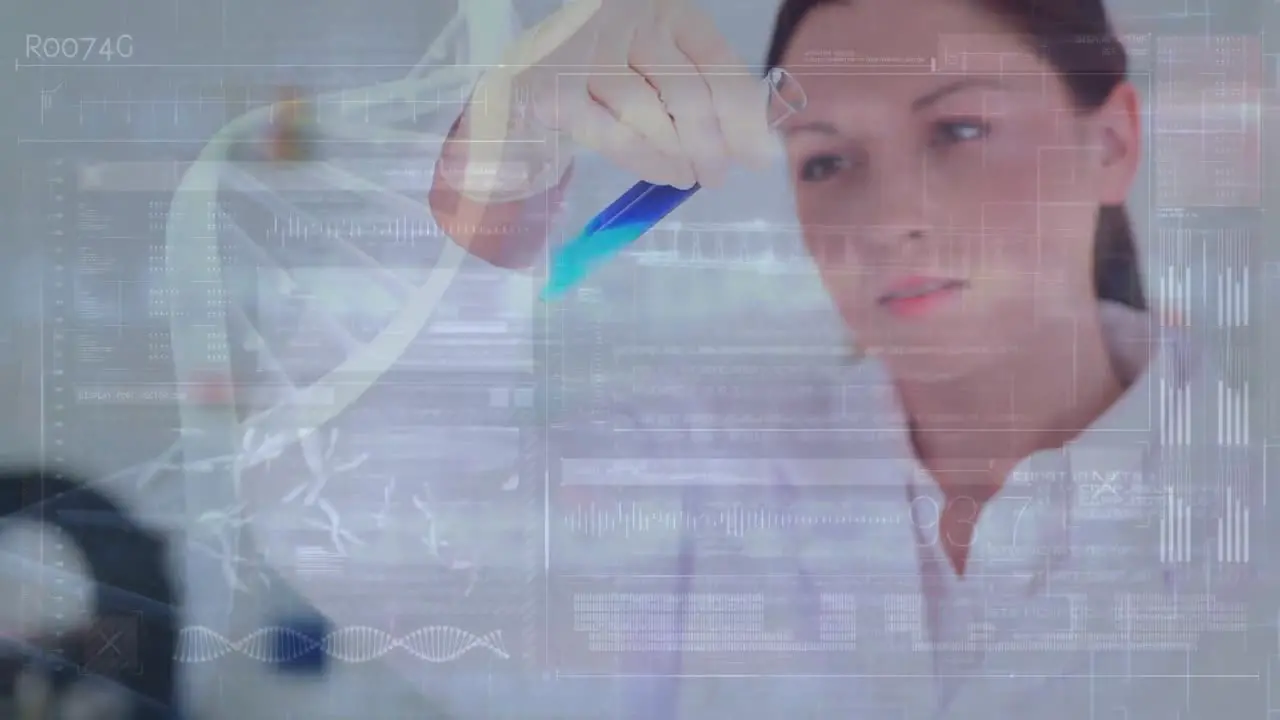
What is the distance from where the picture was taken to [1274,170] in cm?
182

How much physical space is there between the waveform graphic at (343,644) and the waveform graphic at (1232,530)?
4.03 feet

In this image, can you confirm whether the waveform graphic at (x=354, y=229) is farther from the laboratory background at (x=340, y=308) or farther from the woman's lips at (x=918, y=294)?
the woman's lips at (x=918, y=294)

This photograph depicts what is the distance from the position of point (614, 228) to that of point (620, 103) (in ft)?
0.69

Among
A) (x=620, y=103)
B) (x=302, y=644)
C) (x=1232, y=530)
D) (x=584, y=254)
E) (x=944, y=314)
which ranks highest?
(x=620, y=103)

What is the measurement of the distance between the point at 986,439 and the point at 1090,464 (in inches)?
7.2

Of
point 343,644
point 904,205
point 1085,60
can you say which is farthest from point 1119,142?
point 343,644

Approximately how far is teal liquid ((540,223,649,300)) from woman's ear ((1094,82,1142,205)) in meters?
0.78

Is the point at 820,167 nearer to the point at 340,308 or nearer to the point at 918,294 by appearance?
the point at 918,294

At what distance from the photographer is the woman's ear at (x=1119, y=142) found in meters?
1.80

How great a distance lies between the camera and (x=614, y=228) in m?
1.80

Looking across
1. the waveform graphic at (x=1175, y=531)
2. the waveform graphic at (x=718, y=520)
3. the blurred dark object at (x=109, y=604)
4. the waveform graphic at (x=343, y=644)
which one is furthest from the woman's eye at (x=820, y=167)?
the blurred dark object at (x=109, y=604)

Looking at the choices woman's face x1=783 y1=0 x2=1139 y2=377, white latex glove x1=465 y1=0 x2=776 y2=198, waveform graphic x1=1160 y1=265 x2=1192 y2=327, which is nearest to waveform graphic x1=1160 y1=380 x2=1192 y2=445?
waveform graphic x1=1160 y1=265 x2=1192 y2=327

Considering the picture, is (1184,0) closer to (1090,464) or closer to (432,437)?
(1090,464)

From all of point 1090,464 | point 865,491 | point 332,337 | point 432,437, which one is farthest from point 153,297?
point 1090,464
